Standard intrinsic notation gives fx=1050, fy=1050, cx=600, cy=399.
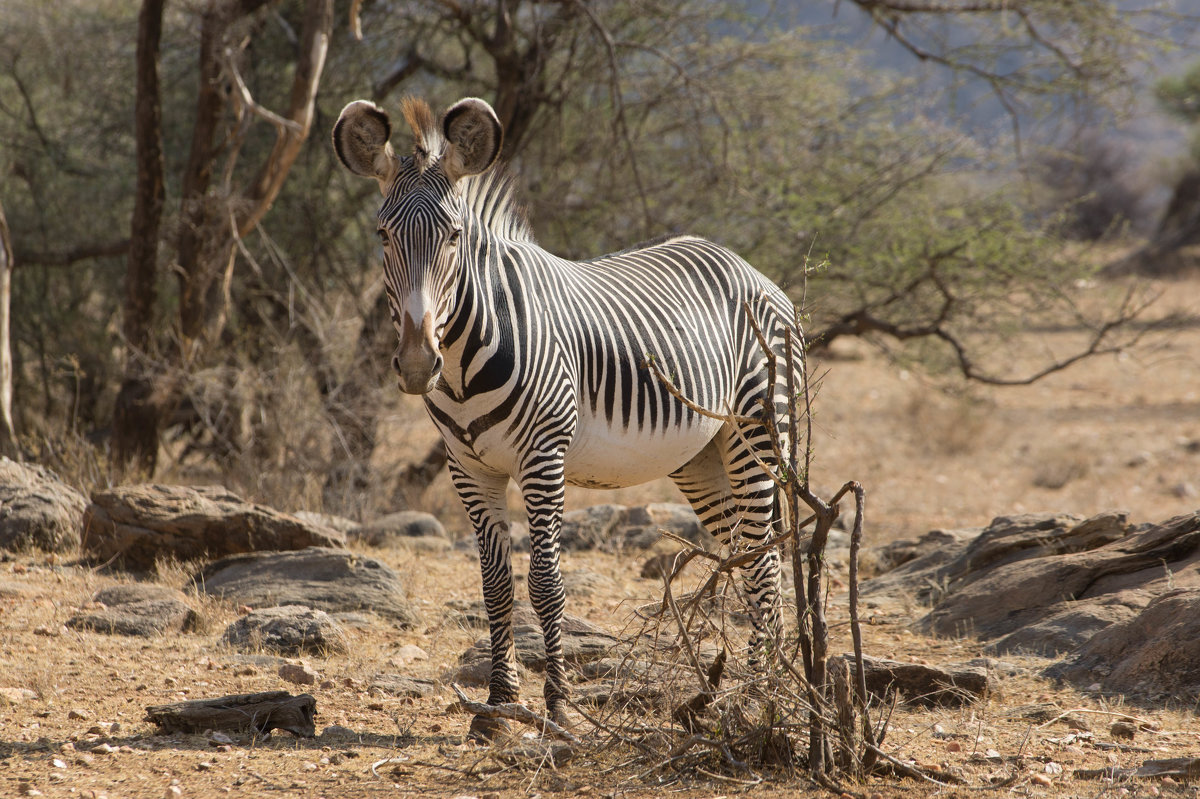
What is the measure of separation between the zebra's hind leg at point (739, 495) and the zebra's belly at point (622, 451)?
0.37 m

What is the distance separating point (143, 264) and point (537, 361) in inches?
268

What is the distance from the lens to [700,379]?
5020 mm

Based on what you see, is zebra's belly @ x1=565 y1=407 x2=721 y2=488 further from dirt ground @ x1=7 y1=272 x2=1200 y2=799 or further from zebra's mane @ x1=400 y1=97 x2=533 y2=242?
zebra's mane @ x1=400 y1=97 x2=533 y2=242

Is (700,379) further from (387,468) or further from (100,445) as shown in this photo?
(100,445)

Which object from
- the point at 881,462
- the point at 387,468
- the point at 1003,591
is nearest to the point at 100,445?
the point at 387,468

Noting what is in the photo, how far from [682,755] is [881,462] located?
10687 mm

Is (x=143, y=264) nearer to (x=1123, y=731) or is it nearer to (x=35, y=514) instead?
(x=35, y=514)

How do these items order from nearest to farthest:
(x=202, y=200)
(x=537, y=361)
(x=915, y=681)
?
(x=537, y=361) < (x=915, y=681) < (x=202, y=200)

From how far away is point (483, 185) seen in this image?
15.1 ft

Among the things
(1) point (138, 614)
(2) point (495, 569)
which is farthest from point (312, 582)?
(2) point (495, 569)

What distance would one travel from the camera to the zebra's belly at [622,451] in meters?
4.63

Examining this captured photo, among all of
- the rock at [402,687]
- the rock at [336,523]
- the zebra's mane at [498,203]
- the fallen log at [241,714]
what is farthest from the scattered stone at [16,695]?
the rock at [336,523]

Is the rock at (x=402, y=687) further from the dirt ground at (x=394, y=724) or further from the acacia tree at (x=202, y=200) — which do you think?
the acacia tree at (x=202, y=200)

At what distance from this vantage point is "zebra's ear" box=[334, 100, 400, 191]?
4195 mm
